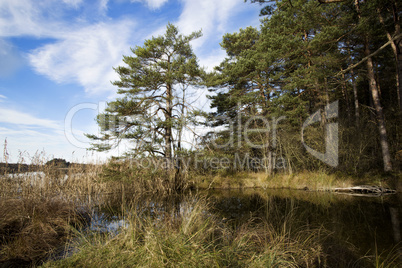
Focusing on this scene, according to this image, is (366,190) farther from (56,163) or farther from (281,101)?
(56,163)

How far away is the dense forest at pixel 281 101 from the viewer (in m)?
10.1

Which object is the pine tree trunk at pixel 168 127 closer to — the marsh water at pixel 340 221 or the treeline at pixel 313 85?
the treeline at pixel 313 85

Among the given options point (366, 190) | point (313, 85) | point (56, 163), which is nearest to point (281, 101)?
point (313, 85)

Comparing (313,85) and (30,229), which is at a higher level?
(313,85)

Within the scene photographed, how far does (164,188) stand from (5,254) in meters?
7.26

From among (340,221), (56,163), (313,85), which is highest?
(313,85)

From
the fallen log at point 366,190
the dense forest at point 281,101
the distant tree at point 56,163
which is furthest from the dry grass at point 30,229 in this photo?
the fallen log at point 366,190

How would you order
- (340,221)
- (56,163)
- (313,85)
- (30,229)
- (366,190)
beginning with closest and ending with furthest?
(30,229), (340,221), (56,163), (366,190), (313,85)

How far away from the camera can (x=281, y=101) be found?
1197cm

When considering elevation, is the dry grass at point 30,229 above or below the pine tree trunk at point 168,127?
below

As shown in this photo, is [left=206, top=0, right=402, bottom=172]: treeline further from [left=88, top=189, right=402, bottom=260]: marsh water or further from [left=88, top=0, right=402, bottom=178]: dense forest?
[left=88, top=189, right=402, bottom=260]: marsh water

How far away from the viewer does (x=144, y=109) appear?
1160 cm

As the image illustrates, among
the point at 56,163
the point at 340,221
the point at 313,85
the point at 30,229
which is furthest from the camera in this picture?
the point at 313,85

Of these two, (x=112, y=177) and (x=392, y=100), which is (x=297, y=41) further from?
(x=112, y=177)
